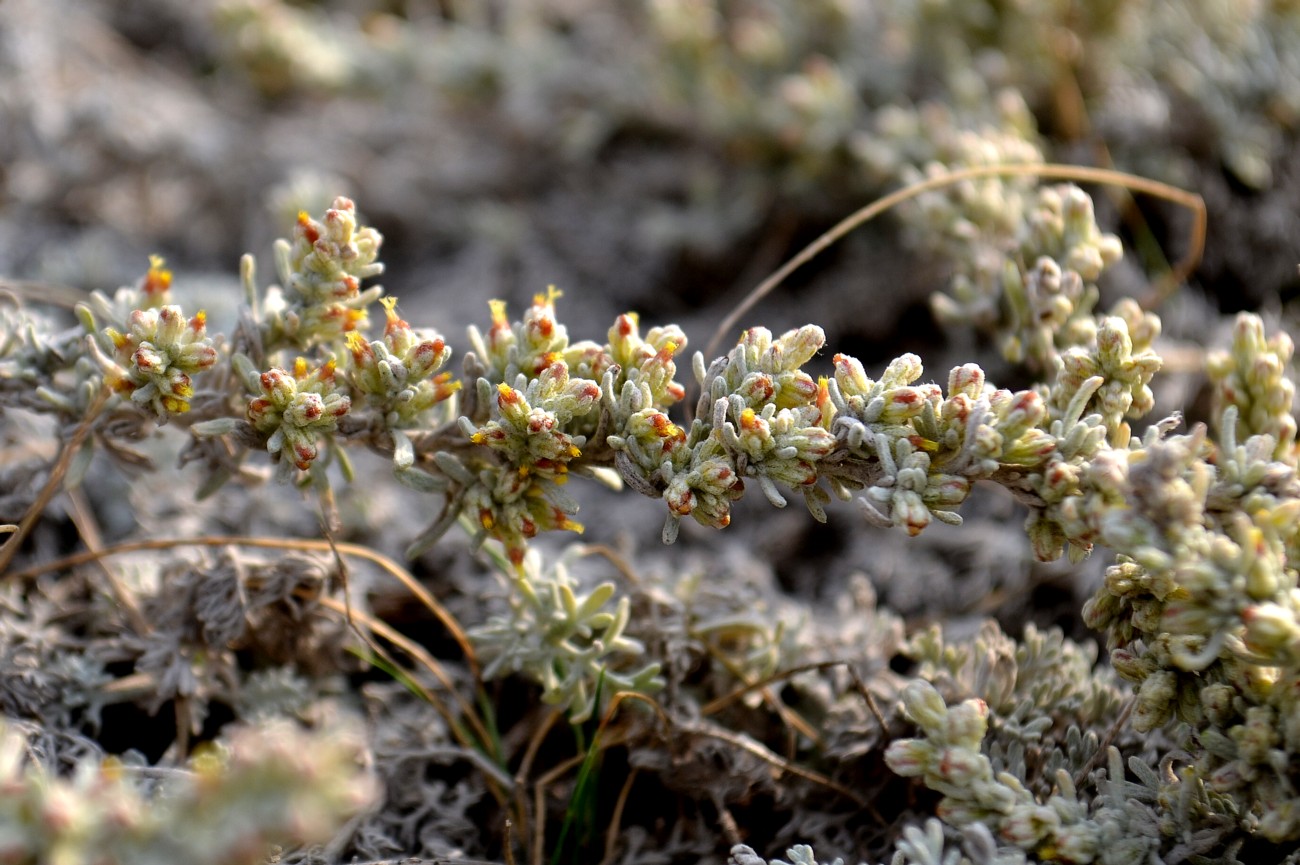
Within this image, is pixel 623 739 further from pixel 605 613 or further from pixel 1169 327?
pixel 1169 327

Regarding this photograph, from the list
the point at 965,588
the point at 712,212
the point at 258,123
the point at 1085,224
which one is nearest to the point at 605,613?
Result: the point at 965,588

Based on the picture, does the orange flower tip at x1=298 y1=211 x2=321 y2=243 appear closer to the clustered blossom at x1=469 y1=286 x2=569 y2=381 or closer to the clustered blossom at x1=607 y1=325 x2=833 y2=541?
the clustered blossom at x1=469 y1=286 x2=569 y2=381

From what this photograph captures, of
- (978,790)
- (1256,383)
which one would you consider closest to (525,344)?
(978,790)

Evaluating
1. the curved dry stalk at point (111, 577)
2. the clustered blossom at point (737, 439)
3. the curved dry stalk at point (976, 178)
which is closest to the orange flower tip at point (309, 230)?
the clustered blossom at point (737, 439)

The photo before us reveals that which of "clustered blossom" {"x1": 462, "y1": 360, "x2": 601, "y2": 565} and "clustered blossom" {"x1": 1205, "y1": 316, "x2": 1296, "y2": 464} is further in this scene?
"clustered blossom" {"x1": 1205, "y1": 316, "x2": 1296, "y2": 464}

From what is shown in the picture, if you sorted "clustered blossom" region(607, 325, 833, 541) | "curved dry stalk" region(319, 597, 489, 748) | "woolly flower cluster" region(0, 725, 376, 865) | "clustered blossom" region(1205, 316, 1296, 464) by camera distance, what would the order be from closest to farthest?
"woolly flower cluster" region(0, 725, 376, 865) < "clustered blossom" region(607, 325, 833, 541) < "clustered blossom" region(1205, 316, 1296, 464) < "curved dry stalk" region(319, 597, 489, 748)

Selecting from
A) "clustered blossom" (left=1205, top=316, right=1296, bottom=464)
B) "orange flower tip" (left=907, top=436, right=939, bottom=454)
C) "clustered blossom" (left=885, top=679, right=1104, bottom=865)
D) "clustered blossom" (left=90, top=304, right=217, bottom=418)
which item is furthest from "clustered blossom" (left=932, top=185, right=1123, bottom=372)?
"clustered blossom" (left=90, top=304, right=217, bottom=418)

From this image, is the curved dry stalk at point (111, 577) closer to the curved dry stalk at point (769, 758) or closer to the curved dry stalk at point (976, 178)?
the curved dry stalk at point (769, 758)
